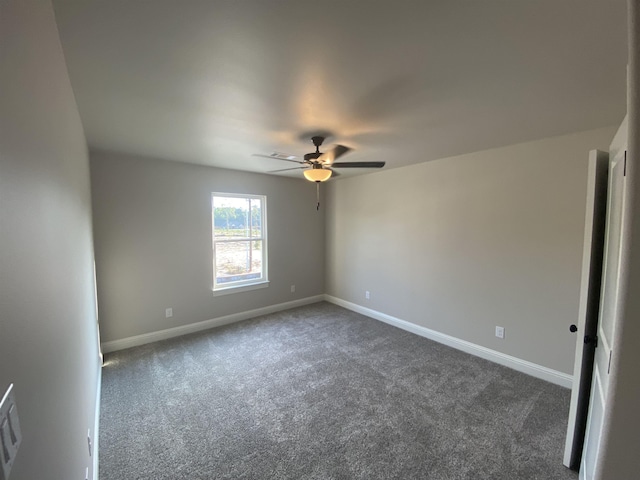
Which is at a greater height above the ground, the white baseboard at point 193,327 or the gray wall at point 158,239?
the gray wall at point 158,239

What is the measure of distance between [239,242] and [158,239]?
116 centimetres

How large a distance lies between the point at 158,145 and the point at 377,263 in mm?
3325

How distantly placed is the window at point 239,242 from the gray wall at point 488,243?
171 cm

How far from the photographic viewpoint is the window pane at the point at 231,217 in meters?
4.18

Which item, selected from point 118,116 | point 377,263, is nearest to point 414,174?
point 377,263

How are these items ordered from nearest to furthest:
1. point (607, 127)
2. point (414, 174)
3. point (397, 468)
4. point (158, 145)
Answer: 1. point (397, 468)
2. point (607, 127)
3. point (158, 145)
4. point (414, 174)

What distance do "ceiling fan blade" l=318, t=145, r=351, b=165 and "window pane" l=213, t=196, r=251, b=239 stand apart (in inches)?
67.8

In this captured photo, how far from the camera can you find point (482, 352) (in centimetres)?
322

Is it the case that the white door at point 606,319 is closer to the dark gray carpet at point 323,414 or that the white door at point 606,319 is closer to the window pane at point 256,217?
the dark gray carpet at point 323,414

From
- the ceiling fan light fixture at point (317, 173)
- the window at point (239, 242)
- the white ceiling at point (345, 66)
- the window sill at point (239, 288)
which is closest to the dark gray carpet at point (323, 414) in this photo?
the window sill at point (239, 288)

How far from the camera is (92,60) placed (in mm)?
1438

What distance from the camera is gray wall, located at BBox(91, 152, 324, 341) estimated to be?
3.27 meters

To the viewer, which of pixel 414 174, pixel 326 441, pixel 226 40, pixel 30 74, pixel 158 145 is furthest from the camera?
pixel 414 174

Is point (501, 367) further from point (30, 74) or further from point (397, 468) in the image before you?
point (30, 74)
